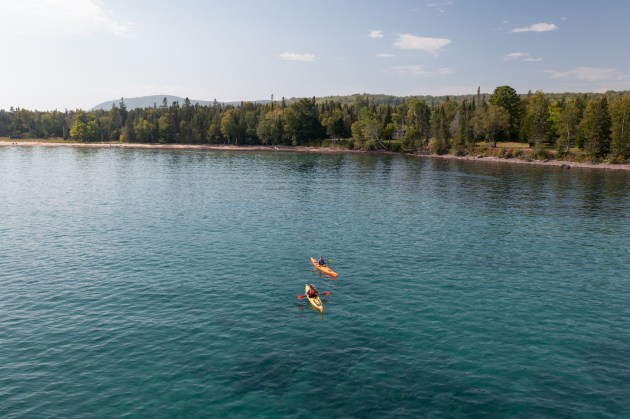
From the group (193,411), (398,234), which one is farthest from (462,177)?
(193,411)

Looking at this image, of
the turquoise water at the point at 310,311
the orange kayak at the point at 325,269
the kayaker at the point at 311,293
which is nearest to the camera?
the turquoise water at the point at 310,311

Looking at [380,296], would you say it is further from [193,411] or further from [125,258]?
[125,258]

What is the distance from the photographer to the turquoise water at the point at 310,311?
30.6m

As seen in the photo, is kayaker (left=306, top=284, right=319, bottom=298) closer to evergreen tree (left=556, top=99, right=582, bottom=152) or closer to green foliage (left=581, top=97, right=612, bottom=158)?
green foliage (left=581, top=97, right=612, bottom=158)

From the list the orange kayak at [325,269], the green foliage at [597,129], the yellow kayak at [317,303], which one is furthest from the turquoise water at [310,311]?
the green foliage at [597,129]

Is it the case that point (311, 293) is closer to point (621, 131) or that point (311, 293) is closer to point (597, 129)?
point (597, 129)

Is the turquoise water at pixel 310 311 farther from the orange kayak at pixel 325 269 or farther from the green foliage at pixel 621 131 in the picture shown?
the green foliage at pixel 621 131

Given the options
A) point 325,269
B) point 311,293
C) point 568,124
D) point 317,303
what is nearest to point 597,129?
point 568,124

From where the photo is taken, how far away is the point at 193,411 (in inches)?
1130

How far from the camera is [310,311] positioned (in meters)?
44.3

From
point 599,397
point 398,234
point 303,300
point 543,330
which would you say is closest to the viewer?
point 599,397

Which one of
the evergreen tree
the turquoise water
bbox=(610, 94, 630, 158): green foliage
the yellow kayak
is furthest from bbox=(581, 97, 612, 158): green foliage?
the yellow kayak

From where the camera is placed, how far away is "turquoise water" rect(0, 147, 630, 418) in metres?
30.6

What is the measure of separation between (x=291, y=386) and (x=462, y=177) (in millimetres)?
128455
